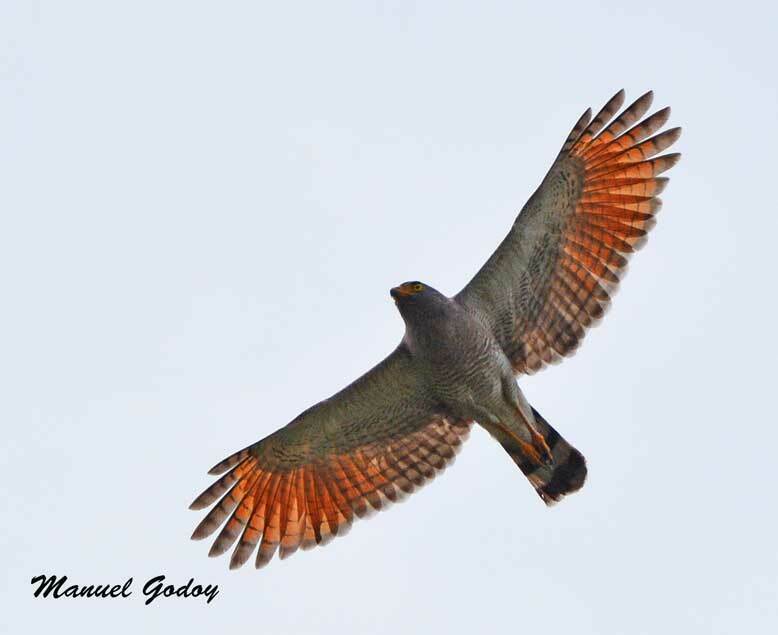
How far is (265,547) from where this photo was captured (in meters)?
13.3

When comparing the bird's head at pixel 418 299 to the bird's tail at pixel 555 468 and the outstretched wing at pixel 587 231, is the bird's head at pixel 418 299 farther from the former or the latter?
the bird's tail at pixel 555 468

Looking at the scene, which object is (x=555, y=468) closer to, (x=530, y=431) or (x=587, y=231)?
(x=530, y=431)

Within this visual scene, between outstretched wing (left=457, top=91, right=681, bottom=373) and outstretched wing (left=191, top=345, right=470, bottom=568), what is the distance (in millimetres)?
1159

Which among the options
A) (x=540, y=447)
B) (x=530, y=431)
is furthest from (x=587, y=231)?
(x=540, y=447)

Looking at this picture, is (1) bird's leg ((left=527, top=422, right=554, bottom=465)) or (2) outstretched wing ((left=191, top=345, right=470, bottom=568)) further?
(2) outstretched wing ((left=191, top=345, right=470, bottom=568))

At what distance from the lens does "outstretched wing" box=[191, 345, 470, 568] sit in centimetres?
1313

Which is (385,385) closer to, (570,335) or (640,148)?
(570,335)

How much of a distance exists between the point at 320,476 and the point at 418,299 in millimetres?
2325

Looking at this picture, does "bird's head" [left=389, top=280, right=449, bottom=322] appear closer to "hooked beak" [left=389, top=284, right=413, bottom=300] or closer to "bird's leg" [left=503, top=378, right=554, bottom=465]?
"hooked beak" [left=389, top=284, right=413, bottom=300]

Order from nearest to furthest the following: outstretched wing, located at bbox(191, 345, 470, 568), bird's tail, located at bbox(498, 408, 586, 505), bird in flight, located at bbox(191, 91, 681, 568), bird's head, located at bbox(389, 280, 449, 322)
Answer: bird's head, located at bbox(389, 280, 449, 322), bird in flight, located at bbox(191, 91, 681, 568), bird's tail, located at bbox(498, 408, 586, 505), outstretched wing, located at bbox(191, 345, 470, 568)

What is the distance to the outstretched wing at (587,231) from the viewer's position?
13.0m

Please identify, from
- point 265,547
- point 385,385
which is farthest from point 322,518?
point 385,385

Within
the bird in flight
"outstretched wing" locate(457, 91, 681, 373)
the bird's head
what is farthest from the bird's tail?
the bird's head

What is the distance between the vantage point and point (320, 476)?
525 inches
